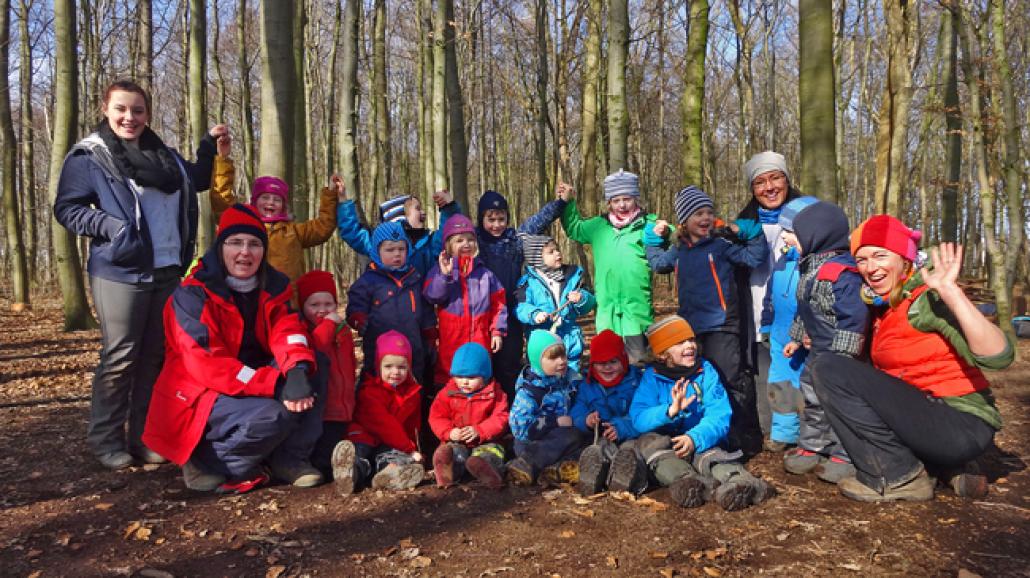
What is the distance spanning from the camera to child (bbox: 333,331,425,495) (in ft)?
13.3

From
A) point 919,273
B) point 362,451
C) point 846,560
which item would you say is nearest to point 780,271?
point 919,273

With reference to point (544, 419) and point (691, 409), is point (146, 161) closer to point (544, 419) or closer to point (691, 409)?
point (544, 419)

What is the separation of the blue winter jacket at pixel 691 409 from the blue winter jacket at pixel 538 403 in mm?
431

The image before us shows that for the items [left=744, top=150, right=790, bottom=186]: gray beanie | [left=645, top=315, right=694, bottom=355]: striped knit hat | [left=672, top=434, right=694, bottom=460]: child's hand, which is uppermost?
[left=744, top=150, right=790, bottom=186]: gray beanie

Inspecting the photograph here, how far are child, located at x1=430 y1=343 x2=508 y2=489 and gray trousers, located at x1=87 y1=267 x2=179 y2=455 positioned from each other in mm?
1874

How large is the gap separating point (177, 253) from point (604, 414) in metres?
2.95

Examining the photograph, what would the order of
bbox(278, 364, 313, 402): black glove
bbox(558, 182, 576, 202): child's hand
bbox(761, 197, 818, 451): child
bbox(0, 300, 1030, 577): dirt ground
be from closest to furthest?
1. bbox(0, 300, 1030, 577): dirt ground
2. bbox(278, 364, 313, 402): black glove
3. bbox(761, 197, 818, 451): child
4. bbox(558, 182, 576, 202): child's hand

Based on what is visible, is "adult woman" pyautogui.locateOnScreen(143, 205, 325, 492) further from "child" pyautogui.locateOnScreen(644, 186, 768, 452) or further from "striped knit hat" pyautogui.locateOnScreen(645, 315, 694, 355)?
"child" pyautogui.locateOnScreen(644, 186, 768, 452)

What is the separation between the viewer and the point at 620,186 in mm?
5227

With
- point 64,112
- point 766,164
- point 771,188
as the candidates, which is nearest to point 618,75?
point 766,164

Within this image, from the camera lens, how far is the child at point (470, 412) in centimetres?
409

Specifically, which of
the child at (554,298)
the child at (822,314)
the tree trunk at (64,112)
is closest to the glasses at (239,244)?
the child at (554,298)

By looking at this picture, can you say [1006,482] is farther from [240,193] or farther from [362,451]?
[240,193]

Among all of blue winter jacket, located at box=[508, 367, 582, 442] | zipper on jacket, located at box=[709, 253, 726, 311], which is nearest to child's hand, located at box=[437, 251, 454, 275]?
blue winter jacket, located at box=[508, 367, 582, 442]
